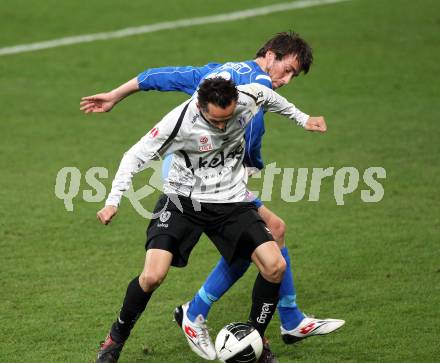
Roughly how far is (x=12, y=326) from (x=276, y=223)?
2065 mm

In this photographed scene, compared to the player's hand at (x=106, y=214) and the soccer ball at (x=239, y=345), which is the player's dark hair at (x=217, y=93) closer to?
the player's hand at (x=106, y=214)

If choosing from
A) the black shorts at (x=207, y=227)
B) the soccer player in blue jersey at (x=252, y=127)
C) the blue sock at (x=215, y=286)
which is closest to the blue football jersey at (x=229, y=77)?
the soccer player in blue jersey at (x=252, y=127)

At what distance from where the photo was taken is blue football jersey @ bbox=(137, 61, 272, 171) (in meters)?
6.58

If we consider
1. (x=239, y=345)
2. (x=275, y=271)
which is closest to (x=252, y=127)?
(x=275, y=271)

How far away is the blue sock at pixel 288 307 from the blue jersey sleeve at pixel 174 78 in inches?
60.8

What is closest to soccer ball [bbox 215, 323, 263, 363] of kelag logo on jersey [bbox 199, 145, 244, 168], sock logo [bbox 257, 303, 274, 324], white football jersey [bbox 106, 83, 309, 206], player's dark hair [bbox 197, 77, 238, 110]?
sock logo [bbox 257, 303, 274, 324]

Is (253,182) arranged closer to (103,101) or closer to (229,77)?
(103,101)

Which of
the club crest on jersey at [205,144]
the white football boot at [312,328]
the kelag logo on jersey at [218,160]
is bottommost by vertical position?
the white football boot at [312,328]

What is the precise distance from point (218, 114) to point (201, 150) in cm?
34

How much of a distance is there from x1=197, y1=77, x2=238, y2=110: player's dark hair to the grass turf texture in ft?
6.11

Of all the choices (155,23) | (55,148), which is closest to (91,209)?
(55,148)

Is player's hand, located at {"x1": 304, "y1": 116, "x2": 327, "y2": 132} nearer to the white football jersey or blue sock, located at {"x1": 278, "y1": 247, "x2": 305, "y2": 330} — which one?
the white football jersey

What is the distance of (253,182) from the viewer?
1070 cm

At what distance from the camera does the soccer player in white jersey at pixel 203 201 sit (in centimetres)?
611
